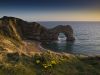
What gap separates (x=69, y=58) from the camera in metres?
64.8

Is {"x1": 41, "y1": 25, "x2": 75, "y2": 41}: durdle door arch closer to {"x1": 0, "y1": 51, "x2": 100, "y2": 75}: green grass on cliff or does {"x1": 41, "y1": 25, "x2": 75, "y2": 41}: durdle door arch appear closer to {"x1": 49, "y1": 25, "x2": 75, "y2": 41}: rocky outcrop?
{"x1": 49, "y1": 25, "x2": 75, "y2": 41}: rocky outcrop

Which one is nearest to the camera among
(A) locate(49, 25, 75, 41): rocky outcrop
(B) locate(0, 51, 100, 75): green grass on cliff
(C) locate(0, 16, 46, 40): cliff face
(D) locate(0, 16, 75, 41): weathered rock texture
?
(B) locate(0, 51, 100, 75): green grass on cliff

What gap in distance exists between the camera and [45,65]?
173 feet

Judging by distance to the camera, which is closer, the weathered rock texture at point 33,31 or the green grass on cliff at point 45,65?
the green grass on cliff at point 45,65

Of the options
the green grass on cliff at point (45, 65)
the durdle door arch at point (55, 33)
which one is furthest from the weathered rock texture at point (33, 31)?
the green grass on cliff at point (45, 65)

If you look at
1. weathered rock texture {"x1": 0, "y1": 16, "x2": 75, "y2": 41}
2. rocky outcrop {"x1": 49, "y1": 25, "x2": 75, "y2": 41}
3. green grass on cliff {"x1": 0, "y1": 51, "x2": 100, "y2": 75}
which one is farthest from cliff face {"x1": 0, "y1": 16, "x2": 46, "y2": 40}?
green grass on cliff {"x1": 0, "y1": 51, "x2": 100, "y2": 75}

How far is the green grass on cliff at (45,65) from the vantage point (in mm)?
52688

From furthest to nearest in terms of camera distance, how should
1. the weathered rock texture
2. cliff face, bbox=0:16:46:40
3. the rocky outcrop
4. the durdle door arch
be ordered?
the rocky outcrop → the durdle door arch → the weathered rock texture → cliff face, bbox=0:16:46:40

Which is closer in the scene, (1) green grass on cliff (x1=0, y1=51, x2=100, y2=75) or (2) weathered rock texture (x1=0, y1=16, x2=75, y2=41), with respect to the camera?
(1) green grass on cliff (x1=0, y1=51, x2=100, y2=75)

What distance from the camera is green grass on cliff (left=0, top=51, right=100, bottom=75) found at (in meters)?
52.7

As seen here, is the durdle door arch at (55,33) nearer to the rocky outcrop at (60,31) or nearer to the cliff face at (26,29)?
the rocky outcrop at (60,31)

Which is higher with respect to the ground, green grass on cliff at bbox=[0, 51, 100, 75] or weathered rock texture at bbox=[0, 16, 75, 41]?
green grass on cliff at bbox=[0, 51, 100, 75]

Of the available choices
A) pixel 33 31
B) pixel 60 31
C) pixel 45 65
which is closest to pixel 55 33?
pixel 60 31

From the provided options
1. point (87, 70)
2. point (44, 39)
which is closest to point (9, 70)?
point (87, 70)
